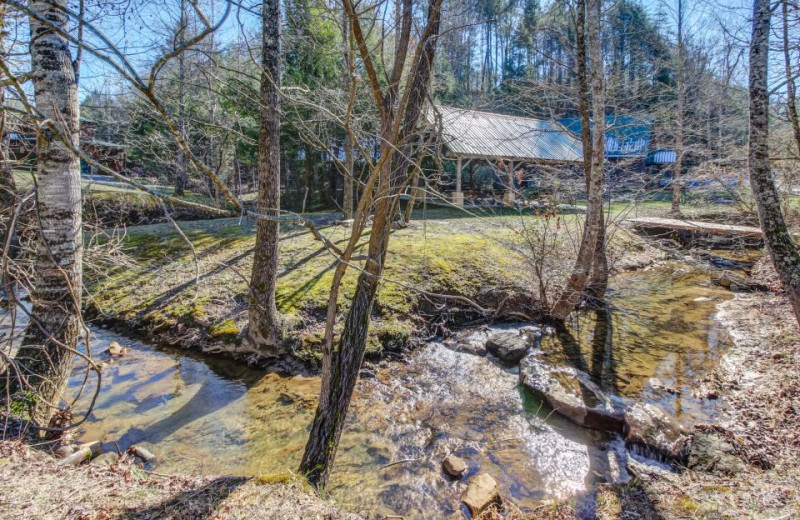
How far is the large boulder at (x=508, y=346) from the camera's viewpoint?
6.25m

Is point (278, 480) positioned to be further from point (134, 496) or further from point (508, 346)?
point (508, 346)

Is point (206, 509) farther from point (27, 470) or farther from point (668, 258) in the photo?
point (668, 258)

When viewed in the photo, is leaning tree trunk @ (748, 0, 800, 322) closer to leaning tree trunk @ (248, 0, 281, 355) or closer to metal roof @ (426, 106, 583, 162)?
leaning tree trunk @ (248, 0, 281, 355)

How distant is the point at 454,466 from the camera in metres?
3.92

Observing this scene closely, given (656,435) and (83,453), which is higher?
(83,453)

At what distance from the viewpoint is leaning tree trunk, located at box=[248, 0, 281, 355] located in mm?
4891

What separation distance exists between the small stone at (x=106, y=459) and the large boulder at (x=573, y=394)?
15.4 ft

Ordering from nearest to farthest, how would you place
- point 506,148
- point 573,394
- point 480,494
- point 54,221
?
point 480,494, point 54,221, point 573,394, point 506,148

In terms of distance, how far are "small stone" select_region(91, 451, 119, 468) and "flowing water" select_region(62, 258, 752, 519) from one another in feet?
1.21

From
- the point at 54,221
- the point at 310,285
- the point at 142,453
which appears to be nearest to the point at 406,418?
the point at 142,453

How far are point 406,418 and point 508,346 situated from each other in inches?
92.8

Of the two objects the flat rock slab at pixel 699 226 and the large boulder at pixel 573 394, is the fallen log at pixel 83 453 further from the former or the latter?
the flat rock slab at pixel 699 226

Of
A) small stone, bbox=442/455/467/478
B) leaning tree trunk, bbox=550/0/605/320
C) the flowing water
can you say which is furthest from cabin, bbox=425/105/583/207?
small stone, bbox=442/455/467/478

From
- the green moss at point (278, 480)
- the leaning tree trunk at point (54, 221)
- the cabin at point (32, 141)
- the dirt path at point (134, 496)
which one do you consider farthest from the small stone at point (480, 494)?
the leaning tree trunk at point (54, 221)
